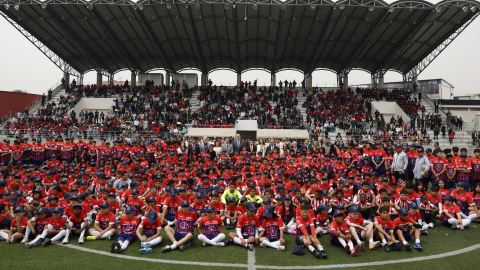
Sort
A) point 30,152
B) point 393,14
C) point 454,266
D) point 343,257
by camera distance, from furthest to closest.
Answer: point 393,14, point 30,152, point 343,257, point 454,266

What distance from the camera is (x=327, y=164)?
1312 centimetres

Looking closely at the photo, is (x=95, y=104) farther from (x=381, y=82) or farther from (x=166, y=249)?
(x=381, y=82)

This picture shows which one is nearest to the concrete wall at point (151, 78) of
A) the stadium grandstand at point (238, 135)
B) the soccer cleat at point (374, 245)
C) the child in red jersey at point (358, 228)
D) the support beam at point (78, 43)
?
the stadium grandstand at point (238, 135)

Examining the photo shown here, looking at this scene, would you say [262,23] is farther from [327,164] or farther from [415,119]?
[327,164]

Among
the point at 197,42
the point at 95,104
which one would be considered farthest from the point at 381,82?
the point at 95,104

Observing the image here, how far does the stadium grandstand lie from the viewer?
8.10 metres

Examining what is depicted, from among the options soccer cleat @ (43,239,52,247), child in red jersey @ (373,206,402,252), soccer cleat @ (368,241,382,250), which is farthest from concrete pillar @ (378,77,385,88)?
soccer cleat @ (43,239,52,247)

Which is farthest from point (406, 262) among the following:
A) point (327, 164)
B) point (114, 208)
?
point (114, 208)

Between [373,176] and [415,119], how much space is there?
2549 centimetres

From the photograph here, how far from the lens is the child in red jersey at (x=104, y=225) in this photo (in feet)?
26.9

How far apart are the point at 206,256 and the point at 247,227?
1.28 meters

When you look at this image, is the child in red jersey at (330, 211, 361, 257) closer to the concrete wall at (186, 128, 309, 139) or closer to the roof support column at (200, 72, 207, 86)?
the concrete wall at (186, 128, 309, 139)

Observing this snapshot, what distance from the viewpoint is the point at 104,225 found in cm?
843

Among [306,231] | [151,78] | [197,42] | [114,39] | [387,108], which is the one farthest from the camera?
[151,78]
